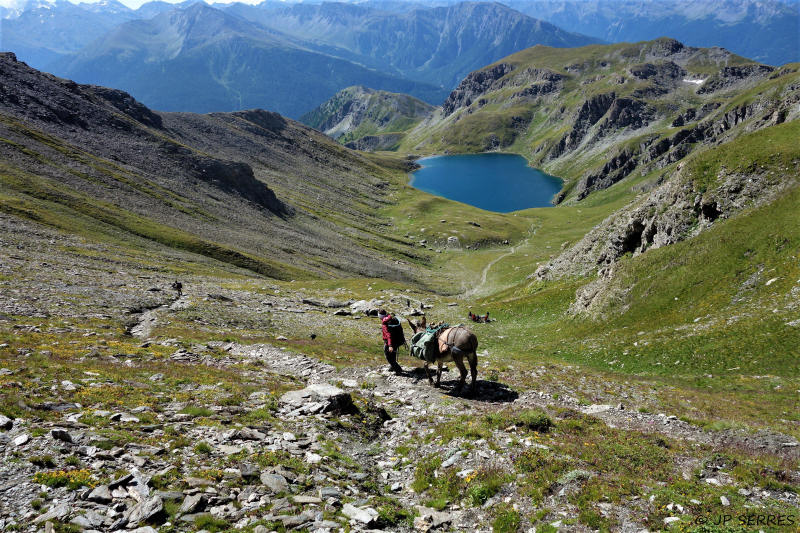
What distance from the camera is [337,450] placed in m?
13.4

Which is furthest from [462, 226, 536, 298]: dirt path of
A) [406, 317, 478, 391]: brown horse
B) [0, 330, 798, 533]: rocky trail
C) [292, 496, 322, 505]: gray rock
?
[292, 496, 322, 505]: gray rock

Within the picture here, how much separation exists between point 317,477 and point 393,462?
3217 mm

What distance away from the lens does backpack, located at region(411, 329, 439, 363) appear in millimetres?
19656

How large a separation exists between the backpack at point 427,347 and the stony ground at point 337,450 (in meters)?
1.68

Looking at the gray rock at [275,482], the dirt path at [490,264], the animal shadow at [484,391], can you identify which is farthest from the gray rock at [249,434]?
the dirt path at [490,264]

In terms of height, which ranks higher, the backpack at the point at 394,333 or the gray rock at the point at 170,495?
the backpack at the point at 394,333

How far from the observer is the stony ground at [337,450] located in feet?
30.0

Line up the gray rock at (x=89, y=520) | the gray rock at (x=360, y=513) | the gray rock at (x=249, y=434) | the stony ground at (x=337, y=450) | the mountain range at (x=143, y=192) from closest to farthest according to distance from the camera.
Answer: the gray rock at (x=89, y=520)
the stony ground at (x=337, y=450)
the gray rock at (x=360, y=513)
the gray rock at (x=249, y=434)
the mountain range at (x=143, y=192)

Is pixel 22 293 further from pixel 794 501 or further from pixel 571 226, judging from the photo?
pixel 571 226

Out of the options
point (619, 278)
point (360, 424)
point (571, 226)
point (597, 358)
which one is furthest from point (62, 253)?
point (571, 226)

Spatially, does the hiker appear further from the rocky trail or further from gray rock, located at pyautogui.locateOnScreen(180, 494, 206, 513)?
gray rock, located at pyautogui.locateOnScreen(180, 494, 206, 513)

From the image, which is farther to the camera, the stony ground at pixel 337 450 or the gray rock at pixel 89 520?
the stony ground at pixel 337 450

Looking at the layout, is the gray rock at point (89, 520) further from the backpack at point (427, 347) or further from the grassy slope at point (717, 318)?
the grassy slope at point (717, 318)

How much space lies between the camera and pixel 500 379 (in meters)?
22.4
